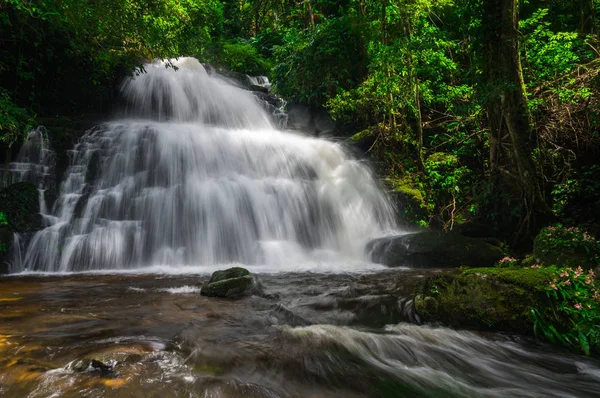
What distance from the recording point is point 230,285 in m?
Result: 5.22

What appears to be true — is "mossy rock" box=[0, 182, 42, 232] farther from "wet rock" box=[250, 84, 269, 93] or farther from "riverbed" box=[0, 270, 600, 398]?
"wet rock" box=[250, 84, 269, 93]

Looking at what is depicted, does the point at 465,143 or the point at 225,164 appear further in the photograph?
the point at 225,164

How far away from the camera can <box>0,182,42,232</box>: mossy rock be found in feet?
24.5

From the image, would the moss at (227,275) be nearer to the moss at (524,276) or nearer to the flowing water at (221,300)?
the flowing water at (221,300)

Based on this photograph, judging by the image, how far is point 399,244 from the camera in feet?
27.0

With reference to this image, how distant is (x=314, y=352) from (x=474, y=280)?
2.15 metres

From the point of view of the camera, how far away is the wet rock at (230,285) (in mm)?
Result: 5156

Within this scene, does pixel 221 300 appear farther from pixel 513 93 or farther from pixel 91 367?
pixel 513 93

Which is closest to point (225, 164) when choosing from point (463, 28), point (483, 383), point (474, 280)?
point (463, 28)

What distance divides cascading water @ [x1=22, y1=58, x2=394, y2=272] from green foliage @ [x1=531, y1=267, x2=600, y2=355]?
5.22m

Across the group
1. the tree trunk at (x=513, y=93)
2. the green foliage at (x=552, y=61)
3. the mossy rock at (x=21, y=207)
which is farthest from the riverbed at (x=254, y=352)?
the green foliage at (x=552, y=61)

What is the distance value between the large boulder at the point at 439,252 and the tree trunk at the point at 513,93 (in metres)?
0.95

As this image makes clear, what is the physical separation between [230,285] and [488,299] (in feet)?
11.1

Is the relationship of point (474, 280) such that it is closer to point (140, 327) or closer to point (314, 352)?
point (314, 352)
